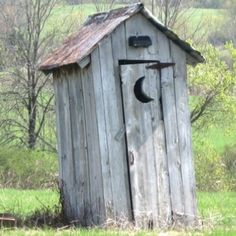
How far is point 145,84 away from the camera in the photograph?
994 cm

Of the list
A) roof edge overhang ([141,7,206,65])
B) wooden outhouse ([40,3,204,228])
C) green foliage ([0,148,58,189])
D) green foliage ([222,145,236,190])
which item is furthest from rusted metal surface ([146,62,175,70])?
green foliage ([222,145,236,190])

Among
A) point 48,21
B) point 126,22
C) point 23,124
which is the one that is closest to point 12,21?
point 48,21

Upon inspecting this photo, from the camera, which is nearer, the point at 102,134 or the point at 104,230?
the point at 104,230

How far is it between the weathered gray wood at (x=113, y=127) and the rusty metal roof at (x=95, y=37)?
0.23 m

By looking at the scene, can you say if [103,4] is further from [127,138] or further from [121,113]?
[127,138]

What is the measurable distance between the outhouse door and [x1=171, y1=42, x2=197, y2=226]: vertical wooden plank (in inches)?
13.2

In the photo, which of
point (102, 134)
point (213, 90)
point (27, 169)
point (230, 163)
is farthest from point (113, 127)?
point (213, 90)

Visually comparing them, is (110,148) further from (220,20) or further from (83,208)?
(220,20)

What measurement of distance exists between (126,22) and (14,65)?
17445mm

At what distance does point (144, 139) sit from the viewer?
9.87 metres

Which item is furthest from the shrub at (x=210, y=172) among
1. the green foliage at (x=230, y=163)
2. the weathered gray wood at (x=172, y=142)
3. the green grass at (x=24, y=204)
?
the weathered gray wood at (x=172, y=142)

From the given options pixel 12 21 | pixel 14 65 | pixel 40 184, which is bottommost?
pixel 40 184

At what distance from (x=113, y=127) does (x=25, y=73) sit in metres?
17.5

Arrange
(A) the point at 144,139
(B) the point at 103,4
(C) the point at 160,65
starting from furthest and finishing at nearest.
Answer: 1. (B) the point at 103,4
2. (C) the point at 160,65
3. (A) the point at 144,139
